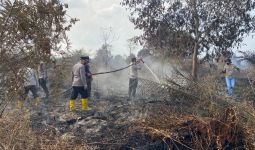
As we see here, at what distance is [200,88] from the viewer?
7980mm

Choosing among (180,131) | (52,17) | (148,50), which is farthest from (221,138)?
(148,50)

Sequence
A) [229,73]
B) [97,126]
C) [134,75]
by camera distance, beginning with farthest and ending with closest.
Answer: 1. [229,73]
2. [134,75]
3. [97,126]

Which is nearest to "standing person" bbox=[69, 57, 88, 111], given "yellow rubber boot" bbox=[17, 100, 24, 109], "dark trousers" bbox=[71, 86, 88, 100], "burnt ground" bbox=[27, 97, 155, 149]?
"dark trousers" bbox=[71, 86, 88, 100]

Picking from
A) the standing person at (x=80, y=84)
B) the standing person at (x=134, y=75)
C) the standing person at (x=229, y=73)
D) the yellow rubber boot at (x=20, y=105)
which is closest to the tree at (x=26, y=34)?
the yellow rubber boot at (x=20, y=105)

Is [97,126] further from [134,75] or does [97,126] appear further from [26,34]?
[134,75]

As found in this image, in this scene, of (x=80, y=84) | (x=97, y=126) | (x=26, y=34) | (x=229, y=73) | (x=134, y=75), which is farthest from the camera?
(x=229, y=73)

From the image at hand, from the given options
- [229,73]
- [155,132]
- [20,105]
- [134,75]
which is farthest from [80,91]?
[229,73]

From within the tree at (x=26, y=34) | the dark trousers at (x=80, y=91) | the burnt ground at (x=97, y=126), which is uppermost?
the tree at (x=26, y=34)

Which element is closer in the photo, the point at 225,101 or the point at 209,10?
the point at 225,101

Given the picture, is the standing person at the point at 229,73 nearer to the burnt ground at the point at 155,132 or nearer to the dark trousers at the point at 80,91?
the dark trousers at the point at 80,91

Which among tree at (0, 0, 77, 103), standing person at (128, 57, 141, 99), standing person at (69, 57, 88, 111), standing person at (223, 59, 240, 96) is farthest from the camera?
standing person at (223, 59, 240, 96)

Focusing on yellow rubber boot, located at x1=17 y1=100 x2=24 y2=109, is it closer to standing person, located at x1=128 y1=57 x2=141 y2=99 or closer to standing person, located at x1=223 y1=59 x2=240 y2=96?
standing person, located at x1=128 y1=57 x2=141 y2=99

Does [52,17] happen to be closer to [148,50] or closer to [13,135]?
[13,135]

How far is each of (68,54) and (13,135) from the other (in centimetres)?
169
